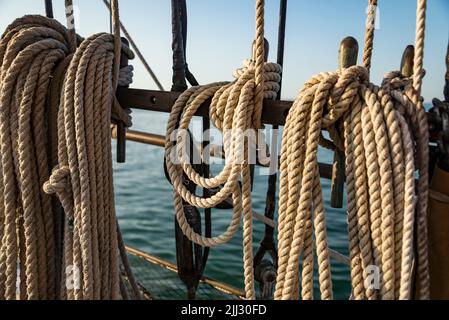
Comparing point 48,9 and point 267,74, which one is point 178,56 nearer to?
point 267,74

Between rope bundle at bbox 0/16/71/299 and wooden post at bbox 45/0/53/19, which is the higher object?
wooden post at bbox 45/0/53/19

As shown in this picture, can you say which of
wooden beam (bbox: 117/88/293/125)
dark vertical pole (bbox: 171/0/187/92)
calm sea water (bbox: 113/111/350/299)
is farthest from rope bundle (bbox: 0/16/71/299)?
calm sea water (bbox: 113/111/350/299)

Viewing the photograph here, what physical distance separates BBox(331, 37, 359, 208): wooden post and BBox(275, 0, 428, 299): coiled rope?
72mm

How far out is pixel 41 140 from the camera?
142 centimetres

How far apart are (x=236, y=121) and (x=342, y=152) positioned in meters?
0.29

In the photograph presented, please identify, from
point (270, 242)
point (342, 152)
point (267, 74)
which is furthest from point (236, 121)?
point (270, 242)

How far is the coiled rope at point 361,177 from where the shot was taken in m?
1.00

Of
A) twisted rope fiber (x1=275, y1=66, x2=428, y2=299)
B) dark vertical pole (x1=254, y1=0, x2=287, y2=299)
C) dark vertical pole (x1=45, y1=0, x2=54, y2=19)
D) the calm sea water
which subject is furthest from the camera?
the calm sea water

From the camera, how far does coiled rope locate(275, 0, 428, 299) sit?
39.3 inches

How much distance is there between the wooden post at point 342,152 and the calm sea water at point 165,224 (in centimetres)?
348

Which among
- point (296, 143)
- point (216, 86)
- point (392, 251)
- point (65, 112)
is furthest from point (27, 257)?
point (392, 251)

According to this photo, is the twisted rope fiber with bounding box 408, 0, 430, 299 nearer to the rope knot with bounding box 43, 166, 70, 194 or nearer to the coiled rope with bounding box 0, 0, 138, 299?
the coiled rope with bounding box 0, 0, 138, 299

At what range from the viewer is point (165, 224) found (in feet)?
24.3
